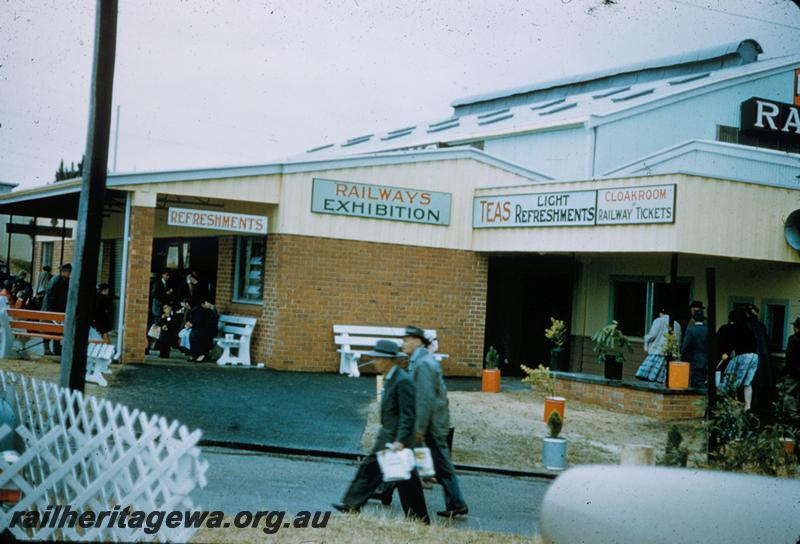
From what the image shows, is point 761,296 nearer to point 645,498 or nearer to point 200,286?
point 200,286

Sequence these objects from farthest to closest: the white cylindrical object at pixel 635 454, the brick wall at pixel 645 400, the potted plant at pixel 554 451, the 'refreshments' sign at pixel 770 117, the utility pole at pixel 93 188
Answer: the 'refreshments' sign at pixel 770 117 < the brick wall at pixel 645 400 < the potted plant at pixel 554 451 < the white cylindrical object at pixel 635 454 < the utility pole at pixel 93 188

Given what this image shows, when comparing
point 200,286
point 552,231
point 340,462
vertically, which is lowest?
point 340,462

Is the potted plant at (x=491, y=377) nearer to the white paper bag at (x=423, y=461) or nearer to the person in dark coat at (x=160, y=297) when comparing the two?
the person in dark coat at (x=160, y=297)

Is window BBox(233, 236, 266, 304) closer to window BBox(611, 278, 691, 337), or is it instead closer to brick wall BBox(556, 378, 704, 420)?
brick wall BBox(556, 378, 704, 420)

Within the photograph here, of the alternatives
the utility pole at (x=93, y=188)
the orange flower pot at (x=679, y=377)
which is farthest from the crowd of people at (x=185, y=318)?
the utility pole at (x=93, y=188)

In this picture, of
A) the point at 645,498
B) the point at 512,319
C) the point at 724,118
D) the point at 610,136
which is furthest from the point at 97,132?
the point at 724,118

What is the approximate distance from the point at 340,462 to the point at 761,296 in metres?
11.3

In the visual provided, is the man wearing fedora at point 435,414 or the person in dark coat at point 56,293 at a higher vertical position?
the person in dark coat at point 56,293

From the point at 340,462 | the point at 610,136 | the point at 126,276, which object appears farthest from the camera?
the point at 610,136

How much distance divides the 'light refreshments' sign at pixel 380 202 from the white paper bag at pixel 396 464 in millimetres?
11617

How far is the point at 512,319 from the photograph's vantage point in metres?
23.8

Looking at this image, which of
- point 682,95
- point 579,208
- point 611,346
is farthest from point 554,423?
point 682,95

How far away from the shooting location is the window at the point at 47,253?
37125mm

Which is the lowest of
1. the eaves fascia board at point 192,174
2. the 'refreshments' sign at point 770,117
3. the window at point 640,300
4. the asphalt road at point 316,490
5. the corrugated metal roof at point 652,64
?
the asphalt road at point 316,490
